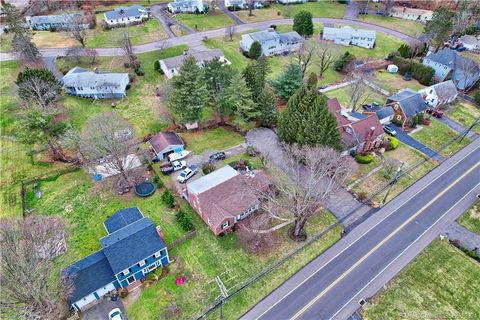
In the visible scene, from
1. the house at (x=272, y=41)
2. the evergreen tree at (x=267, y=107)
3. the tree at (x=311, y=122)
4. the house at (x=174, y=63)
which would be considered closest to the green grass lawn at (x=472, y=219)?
the tree at (x=311, y=122)

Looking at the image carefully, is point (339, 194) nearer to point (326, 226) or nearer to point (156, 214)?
point (326, 226)

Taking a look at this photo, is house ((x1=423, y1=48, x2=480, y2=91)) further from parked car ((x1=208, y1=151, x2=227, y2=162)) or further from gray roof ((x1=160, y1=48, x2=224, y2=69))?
parked car ((x1=208, y1=151, x2=227, y2=162))

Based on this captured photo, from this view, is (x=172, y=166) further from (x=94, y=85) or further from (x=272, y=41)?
(x=272, y=41)

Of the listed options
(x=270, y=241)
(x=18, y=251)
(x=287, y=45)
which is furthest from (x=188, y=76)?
(x=287, y=45)

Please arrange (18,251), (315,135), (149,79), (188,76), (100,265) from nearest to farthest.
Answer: (18,251), (100,265), (315,135), (188,76), (149,79)

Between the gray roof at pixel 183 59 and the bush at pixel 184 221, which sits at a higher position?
the gray roof at pixel 183 59

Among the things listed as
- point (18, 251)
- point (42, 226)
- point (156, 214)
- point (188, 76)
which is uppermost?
point (188, 76)

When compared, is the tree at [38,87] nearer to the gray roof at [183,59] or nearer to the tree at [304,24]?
the gray roof at [183,59]
